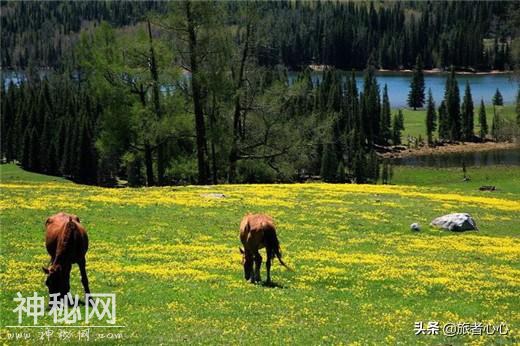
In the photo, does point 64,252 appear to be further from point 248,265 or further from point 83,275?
point 248,265

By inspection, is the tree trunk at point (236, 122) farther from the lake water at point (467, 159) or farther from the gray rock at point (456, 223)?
the lake water at point (467, 159)

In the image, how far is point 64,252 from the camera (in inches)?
669

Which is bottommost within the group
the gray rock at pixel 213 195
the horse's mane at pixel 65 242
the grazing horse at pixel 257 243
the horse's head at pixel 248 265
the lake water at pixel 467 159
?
the lake water at pixel 467 159

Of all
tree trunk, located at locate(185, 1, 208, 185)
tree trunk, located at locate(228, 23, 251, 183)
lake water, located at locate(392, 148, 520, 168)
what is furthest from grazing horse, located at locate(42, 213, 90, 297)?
lake water, located at locate(392, 148, 520, 168)

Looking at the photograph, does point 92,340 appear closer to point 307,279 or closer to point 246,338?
point 246,338

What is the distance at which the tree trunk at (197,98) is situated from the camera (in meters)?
55.1

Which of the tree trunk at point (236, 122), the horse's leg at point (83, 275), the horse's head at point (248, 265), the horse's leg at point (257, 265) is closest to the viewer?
the horse's leg at point (83, 275)

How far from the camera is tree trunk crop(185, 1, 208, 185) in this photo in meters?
55.1

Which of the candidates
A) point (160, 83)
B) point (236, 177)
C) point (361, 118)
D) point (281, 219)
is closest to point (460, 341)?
point (281, 219)

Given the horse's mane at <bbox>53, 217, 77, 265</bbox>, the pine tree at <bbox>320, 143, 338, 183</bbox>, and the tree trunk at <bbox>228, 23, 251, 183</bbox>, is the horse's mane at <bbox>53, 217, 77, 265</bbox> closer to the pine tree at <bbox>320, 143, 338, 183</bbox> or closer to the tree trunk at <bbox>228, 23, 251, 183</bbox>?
the tree trunk at <bbox>228, 23, 251, 183</bbox>

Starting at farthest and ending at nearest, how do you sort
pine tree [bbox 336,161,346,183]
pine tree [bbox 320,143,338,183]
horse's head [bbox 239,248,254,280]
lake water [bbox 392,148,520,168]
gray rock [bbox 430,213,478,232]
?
lake water [bbox 392,148,520,168], pine tree [bbox 320,143,338,183], pine tree [bbox 336,161,346,183], gray rock [bbox 430,213,478,232], horse's head [bbox 239,248,254,280]

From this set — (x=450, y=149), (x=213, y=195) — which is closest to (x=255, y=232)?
(x=213, y=195)

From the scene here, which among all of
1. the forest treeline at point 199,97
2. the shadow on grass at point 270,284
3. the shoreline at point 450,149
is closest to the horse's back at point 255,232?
the shadow on grass at point 270,284

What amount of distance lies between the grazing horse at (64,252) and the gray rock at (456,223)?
2337cm
